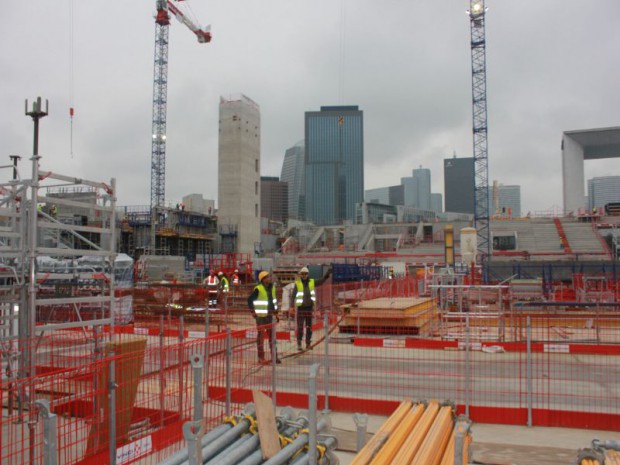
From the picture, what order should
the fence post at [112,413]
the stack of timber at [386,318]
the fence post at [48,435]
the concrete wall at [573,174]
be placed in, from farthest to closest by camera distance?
the concrete wall at [573,174], the stack of timber at [386,318], the fence post at [112,413], the fence post at [48,435]

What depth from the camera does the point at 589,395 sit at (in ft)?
28.7

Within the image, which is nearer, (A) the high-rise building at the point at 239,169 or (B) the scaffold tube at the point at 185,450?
(B) the scaffold tube at the point at 185,450

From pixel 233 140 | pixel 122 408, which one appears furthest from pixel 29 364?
pixel 233 140

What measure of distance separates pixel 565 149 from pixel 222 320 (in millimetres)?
62636

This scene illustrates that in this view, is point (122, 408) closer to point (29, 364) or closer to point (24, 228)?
point (29, 364)

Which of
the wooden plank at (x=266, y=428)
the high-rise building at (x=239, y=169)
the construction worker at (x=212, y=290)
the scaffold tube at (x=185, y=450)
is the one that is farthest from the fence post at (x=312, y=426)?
the high-rise building at (x=239, y=169)

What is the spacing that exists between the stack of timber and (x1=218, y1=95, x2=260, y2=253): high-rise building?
4056cm

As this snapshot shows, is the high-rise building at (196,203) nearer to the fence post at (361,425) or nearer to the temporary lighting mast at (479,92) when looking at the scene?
the temporary lighting mast at (479,92)

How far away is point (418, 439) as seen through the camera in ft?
17.6

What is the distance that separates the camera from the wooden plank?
471 centimetres

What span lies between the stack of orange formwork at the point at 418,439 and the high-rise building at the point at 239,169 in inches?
1985

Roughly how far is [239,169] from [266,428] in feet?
169

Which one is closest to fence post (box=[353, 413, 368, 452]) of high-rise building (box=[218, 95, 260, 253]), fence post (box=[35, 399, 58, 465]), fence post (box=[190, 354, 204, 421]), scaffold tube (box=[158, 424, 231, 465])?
scaffold tube (box=[158, 424, 231, 465])

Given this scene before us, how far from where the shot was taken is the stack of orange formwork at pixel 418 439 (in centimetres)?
483
